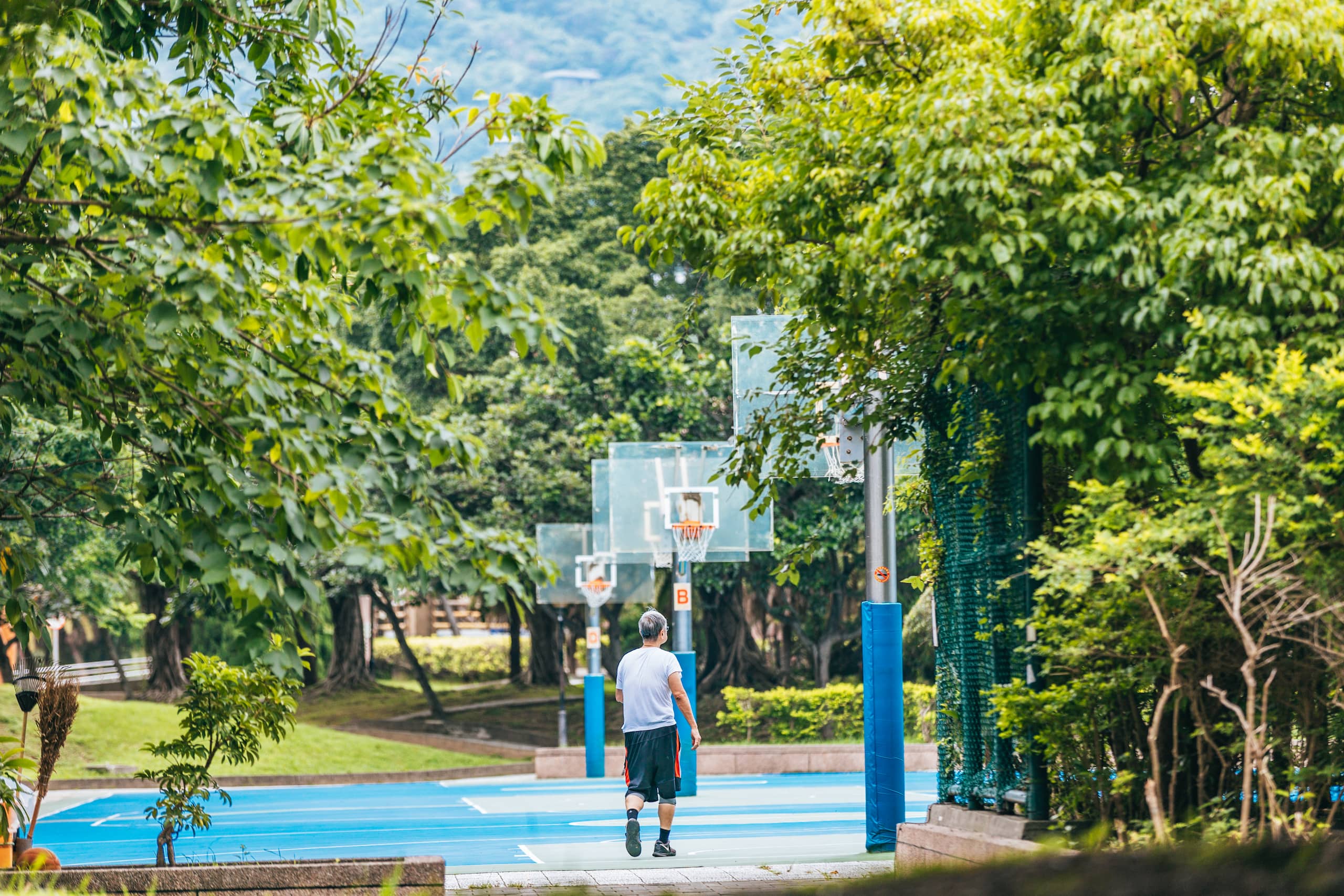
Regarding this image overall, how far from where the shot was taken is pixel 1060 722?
7.27 metres

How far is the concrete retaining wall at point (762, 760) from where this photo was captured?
76.5ft

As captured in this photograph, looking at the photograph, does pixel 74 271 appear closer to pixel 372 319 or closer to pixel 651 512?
pixel 651 512

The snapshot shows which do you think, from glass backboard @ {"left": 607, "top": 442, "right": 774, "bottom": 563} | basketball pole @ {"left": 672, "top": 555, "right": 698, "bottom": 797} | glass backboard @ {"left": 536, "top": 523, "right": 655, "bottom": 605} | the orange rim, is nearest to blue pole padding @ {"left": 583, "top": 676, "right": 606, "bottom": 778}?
glass backboard @ {"left": 536, "top": 523, "right": 655, "bottom": 605}

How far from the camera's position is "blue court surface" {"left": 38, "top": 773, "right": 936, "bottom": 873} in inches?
482

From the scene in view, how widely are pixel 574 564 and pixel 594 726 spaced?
2.75m

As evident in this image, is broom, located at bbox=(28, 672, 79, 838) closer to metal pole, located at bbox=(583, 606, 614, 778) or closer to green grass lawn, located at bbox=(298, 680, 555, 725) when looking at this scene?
metal pole, located at bbox=(583, 606, 614, 778)

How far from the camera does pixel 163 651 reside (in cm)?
3891

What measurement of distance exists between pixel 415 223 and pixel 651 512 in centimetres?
1434

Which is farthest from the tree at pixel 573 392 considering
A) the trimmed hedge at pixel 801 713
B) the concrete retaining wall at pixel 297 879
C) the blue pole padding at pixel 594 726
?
the concrete retaining wall at pixel 297 879

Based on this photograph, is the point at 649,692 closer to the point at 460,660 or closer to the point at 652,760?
the point at 652,760

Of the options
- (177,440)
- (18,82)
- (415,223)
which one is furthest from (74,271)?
(415,223)

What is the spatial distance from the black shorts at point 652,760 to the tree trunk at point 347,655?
32262 mm

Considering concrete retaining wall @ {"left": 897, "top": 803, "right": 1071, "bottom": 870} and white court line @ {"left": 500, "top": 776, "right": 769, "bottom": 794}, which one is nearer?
concrete retaining wall @ {"left": 897, "top": 803, "right": 1071, "bottom": 870}

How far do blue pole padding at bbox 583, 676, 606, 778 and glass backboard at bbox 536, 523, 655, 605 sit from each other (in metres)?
1.57
